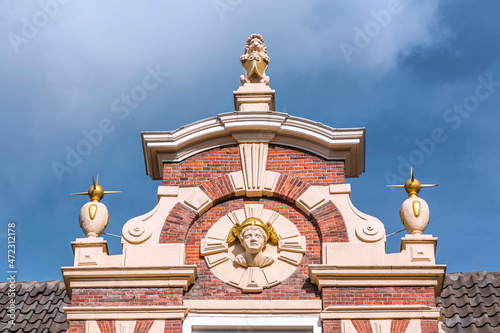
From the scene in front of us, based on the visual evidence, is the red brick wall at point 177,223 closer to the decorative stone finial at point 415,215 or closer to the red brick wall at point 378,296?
the red brick wall at point 378,296

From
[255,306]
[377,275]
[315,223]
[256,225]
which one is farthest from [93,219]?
[377,275]

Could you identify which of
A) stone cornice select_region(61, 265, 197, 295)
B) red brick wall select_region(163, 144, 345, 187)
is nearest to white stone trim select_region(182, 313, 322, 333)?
stone cornice select_region(61, 265, 197, 295)

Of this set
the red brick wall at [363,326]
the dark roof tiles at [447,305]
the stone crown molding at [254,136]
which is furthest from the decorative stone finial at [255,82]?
the dark roof tiles at [447,305]

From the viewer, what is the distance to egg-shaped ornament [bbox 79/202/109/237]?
15.4 metres

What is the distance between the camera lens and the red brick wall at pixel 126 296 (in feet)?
48.0

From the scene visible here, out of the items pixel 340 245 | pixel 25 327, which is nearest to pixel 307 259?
pixel 340 245

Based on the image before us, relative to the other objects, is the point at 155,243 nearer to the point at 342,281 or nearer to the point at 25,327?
the point at 342,281

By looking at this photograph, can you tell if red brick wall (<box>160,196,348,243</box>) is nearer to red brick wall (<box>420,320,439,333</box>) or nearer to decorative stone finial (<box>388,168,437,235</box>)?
decorative stone finial (<box>388,168,437,235</box>)

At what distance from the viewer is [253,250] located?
49.3 feet

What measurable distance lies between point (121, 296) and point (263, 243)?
7.45 feet

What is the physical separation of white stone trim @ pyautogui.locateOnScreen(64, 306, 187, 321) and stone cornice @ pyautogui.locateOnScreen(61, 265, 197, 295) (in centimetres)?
38

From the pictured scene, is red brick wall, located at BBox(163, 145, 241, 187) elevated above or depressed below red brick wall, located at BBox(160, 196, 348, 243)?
above

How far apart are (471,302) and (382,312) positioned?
424cm

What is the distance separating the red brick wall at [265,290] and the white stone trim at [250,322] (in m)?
0.34
